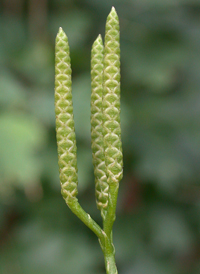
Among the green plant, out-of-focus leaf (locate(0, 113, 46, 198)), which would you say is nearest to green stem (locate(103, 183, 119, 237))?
the green plant

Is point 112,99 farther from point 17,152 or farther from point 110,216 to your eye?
point 17,152

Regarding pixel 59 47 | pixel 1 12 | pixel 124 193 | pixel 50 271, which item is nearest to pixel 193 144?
pixel 124 193

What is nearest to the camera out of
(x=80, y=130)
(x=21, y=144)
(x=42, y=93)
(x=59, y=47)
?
(x=59, y=47)

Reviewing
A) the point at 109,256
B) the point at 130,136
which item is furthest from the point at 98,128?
the point at 130,136

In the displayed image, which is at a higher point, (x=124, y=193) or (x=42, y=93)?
(x=42, y=93)

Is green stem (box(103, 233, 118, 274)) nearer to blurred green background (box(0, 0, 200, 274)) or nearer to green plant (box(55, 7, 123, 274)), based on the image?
green plant (box(55, 7, 123, 274))

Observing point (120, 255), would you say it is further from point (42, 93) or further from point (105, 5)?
point (105, 5)
